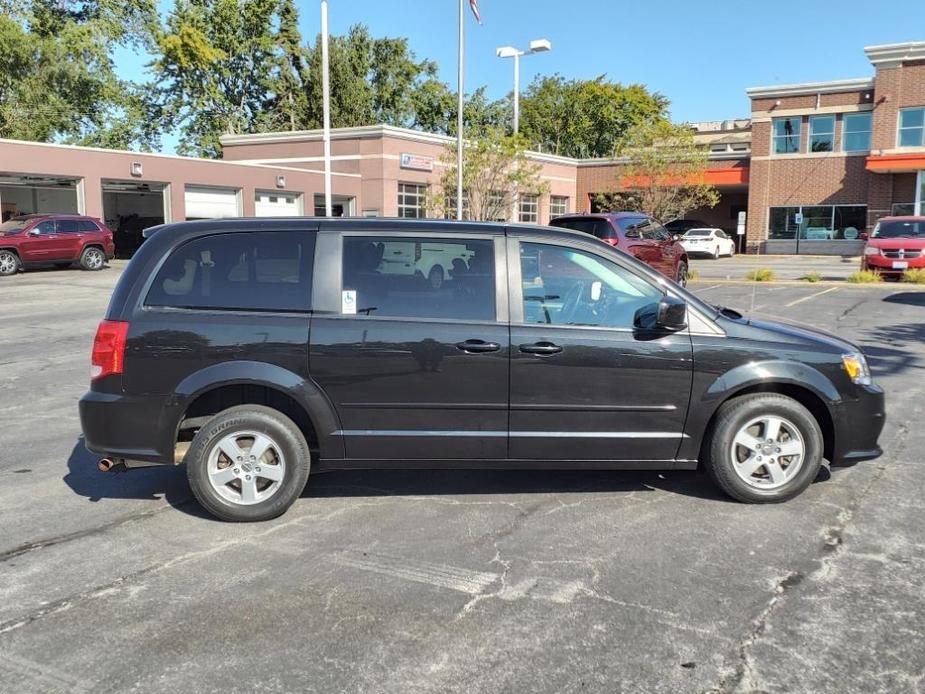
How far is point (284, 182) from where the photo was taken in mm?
34094

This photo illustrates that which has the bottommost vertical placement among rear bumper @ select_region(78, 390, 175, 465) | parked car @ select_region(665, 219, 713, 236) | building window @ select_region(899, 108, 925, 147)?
rear bumper @ select_region(78, 390, 175, 465)

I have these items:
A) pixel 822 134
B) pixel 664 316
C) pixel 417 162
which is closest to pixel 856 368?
pixel 664 316

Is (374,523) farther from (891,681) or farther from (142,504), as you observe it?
(891,681)

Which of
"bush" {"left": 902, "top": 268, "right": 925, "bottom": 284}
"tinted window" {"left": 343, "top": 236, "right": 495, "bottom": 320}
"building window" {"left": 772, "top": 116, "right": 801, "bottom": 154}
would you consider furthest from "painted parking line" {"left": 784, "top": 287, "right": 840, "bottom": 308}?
"building window" {"left": 772, "top": 116, "right": 801, "bottom": 154}

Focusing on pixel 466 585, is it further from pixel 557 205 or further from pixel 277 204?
pixel 557 205

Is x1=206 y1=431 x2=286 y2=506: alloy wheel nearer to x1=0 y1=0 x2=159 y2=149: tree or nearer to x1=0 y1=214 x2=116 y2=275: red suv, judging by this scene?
x1=0 y1=214 x2=116 y2=275: red suv

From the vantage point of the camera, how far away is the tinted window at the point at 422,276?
455cm

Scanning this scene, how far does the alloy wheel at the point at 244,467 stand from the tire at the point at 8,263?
74.8 ft

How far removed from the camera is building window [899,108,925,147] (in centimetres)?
3769

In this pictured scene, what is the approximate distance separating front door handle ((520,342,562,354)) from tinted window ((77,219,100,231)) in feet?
80.8

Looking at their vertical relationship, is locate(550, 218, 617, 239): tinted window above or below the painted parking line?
above

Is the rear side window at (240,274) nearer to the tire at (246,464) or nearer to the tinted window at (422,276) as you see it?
the tinted window at (422,276)

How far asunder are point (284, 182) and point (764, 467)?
1259 inches

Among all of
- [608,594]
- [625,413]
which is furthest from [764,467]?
[608,594]
